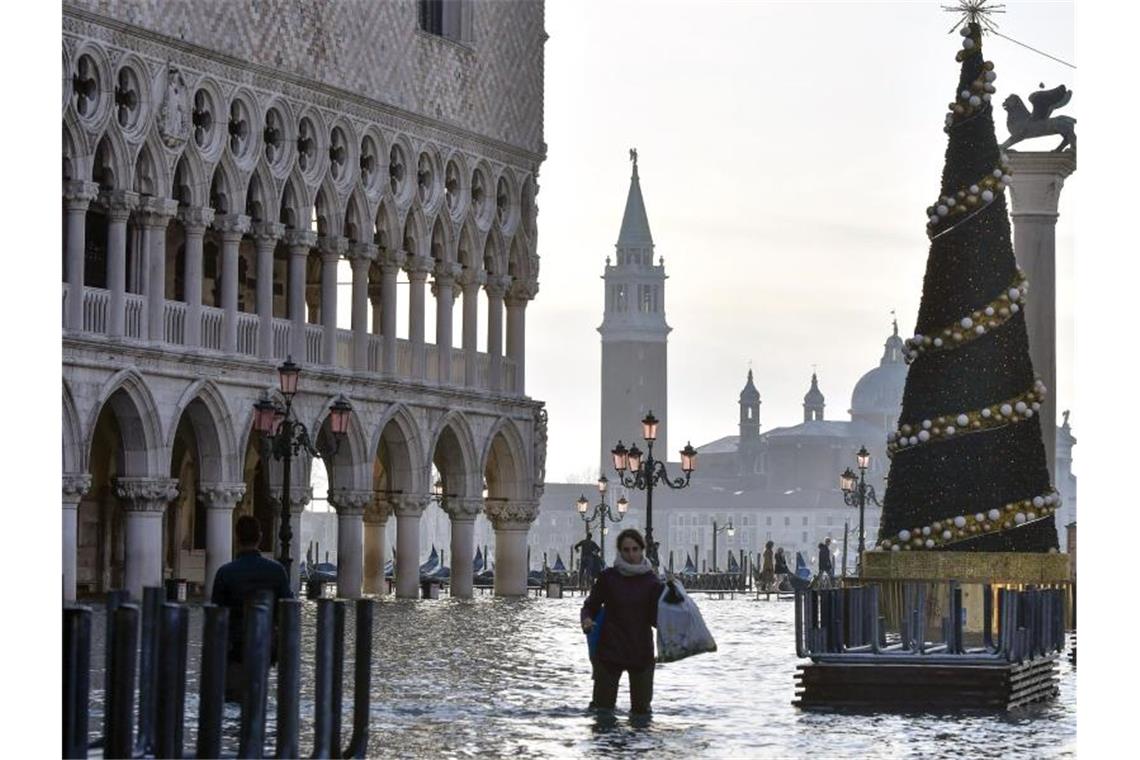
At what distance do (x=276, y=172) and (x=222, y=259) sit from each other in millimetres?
1432

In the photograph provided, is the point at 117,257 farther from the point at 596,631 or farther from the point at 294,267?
the point at 596,631

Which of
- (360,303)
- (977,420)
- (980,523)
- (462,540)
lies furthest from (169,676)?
(462,540)

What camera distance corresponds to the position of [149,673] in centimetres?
1014

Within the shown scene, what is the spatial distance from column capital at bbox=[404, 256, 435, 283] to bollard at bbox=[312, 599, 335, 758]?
98.8 ft

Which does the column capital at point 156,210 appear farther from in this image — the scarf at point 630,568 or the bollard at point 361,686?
the bollard at point 361,686

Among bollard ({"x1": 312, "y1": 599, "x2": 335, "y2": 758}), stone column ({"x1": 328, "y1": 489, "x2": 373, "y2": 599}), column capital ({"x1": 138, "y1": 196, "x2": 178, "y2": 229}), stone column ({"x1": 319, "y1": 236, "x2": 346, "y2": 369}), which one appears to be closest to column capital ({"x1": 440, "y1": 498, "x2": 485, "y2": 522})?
stone column ({"x1": 328, "y1": 489, "x2": 373, "y2": 599})

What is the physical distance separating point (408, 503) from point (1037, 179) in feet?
54.4

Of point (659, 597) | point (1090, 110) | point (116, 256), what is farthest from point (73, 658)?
point (116, 256)

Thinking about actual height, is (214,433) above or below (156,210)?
below

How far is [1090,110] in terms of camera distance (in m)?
10.5

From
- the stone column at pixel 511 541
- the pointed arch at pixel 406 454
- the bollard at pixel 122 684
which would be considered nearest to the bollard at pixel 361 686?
the bollard at pixel 122 684

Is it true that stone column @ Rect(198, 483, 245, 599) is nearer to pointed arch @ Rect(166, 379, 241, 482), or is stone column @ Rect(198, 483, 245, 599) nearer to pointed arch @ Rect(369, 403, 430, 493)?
pointed arch @ Rect(166, 379, 241, 482)

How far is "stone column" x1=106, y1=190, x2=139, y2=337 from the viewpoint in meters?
33.8

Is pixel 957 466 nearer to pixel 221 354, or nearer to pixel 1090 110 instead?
pixel 1090 110
